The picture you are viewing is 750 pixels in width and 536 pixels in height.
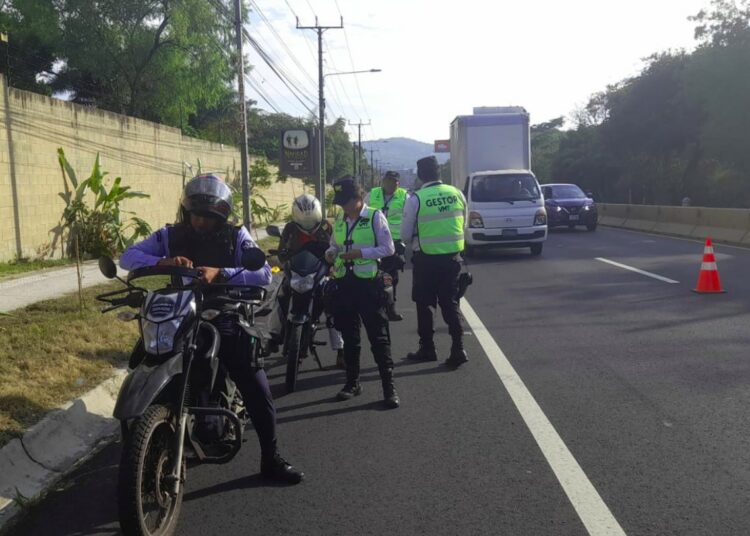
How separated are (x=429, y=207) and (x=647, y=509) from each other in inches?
166

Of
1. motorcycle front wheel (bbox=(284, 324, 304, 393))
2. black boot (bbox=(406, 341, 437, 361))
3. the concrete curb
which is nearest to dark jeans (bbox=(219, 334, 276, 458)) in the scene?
the concrete curb

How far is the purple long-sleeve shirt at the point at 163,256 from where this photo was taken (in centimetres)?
448

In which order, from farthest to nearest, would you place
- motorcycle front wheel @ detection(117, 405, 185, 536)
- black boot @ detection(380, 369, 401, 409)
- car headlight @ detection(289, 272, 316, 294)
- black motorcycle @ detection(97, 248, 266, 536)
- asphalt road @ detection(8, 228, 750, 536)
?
1. car headlight @ detection(289, 272, 316, 294)
2. black boot @ detection(380, 369, 401, 409)
3. asphalt road @ detection(8, 228, 750, 536)
4. black motorcycle @ detection(97, 248, 266, 536)
5. motorcycle front wheel @ detection(117, 405, 185, 536)

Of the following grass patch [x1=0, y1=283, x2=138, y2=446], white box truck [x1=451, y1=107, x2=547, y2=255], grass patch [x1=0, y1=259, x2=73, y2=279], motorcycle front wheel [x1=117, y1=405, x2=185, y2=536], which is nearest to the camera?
motorcycle front wheel [x1=117, y1=405, x2=185, y2=536]

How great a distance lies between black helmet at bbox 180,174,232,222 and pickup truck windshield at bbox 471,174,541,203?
14.2 metres

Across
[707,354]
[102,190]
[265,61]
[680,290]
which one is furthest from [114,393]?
[265,61]

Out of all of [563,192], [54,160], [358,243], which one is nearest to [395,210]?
[358,243]

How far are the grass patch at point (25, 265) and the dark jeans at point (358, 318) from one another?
7.84m

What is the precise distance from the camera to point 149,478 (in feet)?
12.8

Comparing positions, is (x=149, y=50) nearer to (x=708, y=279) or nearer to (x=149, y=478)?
(x=708, y=279)

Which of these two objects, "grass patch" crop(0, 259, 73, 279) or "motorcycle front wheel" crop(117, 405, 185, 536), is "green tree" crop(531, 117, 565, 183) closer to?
"grass patch" crop(0, 259, 73, 279)

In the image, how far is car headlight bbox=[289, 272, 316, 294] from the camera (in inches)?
279

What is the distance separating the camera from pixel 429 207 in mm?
7906

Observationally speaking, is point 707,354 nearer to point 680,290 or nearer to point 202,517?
point 680,290
